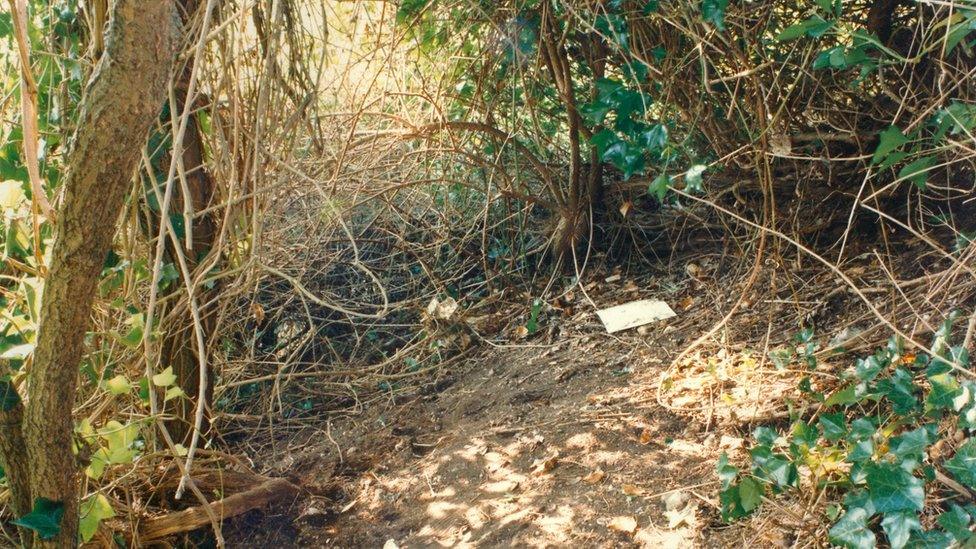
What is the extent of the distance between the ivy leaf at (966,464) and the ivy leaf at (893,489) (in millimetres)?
96

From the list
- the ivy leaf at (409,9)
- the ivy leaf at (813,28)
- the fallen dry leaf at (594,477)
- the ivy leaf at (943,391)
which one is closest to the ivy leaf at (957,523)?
the ivy leaf at (943,391)

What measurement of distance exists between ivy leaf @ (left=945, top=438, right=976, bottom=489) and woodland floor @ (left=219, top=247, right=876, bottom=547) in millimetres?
433

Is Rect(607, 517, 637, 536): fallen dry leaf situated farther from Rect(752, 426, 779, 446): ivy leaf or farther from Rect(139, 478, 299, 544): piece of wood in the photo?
Rect(139, 478, 299, 544): piece of wood

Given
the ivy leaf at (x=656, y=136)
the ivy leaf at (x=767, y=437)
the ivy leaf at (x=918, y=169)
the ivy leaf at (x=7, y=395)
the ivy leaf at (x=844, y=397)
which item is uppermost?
the ivy leaf at (x=656, y=136)

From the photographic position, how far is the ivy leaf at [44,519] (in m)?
1.88

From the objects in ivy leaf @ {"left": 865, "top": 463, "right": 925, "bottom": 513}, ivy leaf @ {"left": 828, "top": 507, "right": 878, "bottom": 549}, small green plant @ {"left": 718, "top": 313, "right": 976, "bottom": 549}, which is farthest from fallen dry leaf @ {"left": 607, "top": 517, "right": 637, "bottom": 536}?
ivy leaf @ {"left": 865, "top": 463, "right": 925, "bottom": 513}

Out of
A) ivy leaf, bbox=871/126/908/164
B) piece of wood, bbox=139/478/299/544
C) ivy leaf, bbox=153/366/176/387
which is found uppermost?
ivy leaf, bbox=871/126/908/164

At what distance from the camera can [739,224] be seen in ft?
12.6

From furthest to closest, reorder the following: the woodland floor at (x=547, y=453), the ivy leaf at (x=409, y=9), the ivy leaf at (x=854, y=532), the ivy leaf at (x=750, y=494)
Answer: the ivy leaf at (x=409, y=9), the woodland floor at (x=547, y=453), the ivy leaf at (x=750, y=494), the ivy leaf at (x=854, y=532)

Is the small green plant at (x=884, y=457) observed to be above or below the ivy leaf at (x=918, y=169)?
below

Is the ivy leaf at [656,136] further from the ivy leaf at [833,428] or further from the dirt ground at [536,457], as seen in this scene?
the ivy leaf at [833,428]

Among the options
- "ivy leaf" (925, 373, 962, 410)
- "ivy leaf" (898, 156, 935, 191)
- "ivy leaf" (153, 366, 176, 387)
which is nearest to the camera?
"ivy leaf" (925, 373, 962, 410)

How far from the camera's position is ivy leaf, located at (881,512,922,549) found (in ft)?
6.00

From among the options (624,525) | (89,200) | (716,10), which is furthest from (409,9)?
(624,525)
